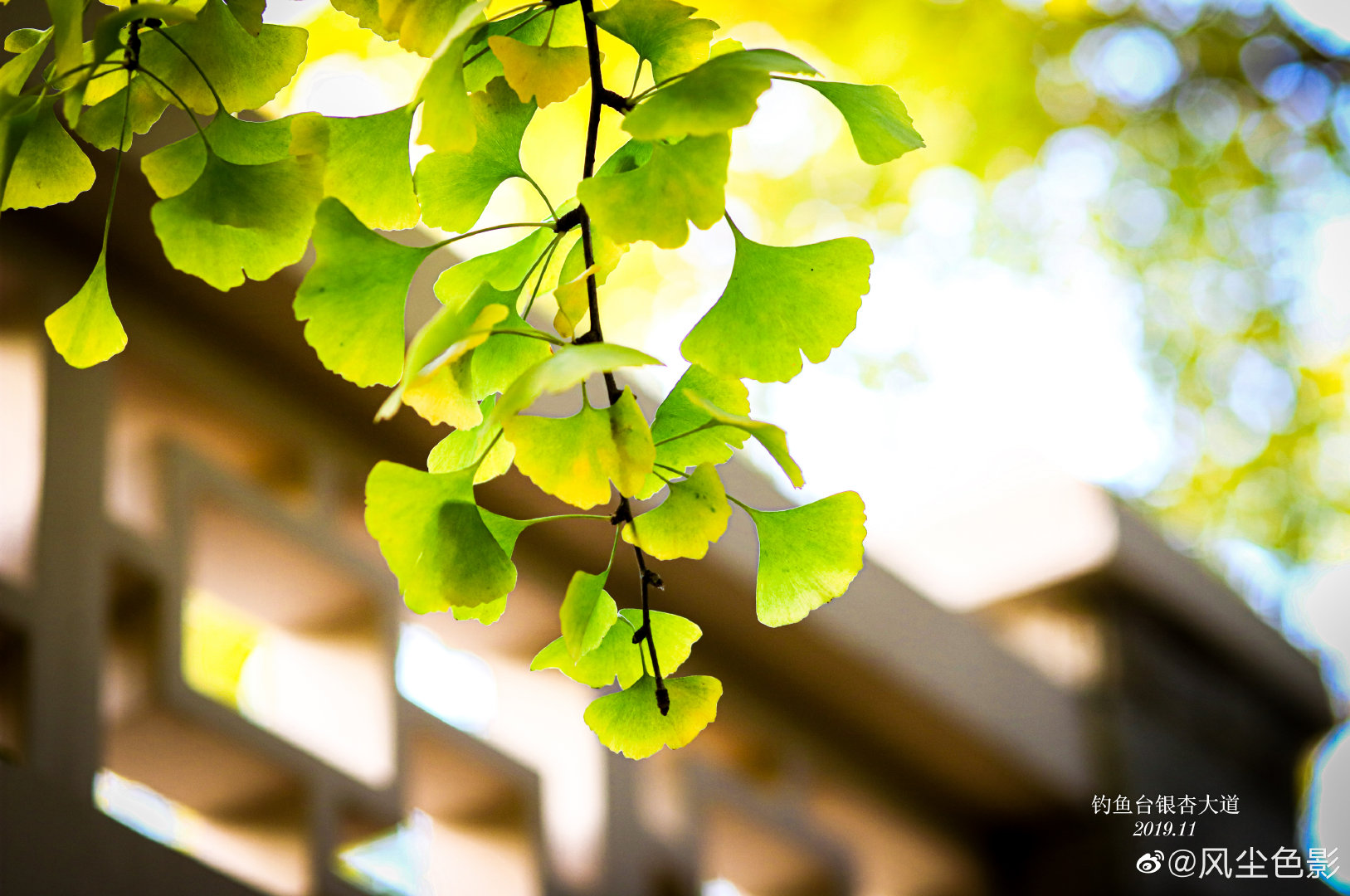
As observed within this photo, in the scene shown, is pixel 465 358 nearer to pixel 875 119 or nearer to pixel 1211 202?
pixel 875 119

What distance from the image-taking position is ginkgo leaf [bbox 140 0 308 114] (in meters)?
0.42

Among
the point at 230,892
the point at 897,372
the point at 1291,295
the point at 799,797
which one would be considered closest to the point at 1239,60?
the point at 1291,295

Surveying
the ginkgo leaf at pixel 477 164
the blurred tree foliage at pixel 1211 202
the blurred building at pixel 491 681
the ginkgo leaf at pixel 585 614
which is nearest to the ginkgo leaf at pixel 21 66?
the ginkgo leaf at pixel 477 164

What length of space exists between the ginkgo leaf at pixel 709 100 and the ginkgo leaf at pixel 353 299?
0.09 meters

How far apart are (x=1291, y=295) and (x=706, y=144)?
434cm

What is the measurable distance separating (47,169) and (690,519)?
260 mm

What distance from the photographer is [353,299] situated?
1.20ft

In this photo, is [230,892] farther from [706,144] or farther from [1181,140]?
Answer: [1181,140]

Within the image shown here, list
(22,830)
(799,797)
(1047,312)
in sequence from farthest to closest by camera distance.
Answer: (1047,312)
(799,797)
(22,830)

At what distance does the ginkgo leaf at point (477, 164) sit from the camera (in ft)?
1.34

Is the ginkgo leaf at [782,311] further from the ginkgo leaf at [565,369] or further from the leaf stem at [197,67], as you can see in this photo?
the leaf stem at [197,67]

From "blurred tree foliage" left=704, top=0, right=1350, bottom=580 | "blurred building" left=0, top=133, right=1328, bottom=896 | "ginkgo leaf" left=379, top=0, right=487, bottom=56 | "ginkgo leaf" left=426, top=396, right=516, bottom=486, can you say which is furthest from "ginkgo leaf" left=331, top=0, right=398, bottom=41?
"blurred tree foliage" left=704, top=0, right=1350, bottom=580

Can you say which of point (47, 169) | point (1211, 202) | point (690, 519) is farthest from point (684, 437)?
point (1211, 202)

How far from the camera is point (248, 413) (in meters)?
1.04
